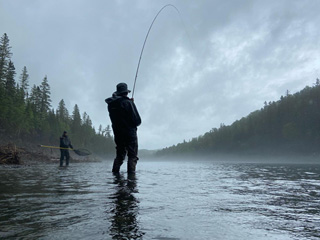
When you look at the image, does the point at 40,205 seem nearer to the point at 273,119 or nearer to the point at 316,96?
the point at 316,96

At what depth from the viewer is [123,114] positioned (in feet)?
24.9

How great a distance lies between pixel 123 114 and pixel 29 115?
257 ft

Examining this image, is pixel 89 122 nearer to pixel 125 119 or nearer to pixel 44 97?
pixel 44 97

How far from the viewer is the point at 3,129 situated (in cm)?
6688

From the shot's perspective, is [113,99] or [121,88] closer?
[113,99]

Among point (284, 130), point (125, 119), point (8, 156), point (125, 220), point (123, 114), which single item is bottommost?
point (125, 220)

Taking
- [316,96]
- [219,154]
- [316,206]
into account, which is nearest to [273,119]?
[316,96]

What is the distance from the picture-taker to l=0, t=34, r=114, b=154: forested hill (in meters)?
65.5

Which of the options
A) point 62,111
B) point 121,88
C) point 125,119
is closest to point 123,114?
point 125,119

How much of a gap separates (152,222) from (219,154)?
14460cm

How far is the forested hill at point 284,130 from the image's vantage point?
90.6 meters

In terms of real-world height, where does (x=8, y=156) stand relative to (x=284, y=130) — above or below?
below

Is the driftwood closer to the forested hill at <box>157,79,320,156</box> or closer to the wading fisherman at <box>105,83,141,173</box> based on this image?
the wading fisherman at <box>105,83,141,173</box>

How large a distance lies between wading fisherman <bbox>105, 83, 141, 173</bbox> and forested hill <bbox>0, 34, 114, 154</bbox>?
64.1m
